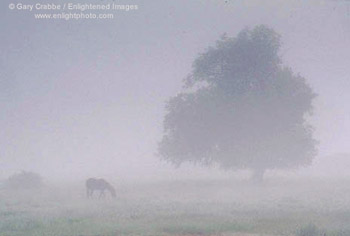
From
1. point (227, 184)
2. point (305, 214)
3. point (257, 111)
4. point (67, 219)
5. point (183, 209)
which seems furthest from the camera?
point (227, 184)

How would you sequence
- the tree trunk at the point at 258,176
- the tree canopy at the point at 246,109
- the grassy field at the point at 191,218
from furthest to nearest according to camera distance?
1. the tree trunk at the point at 258,176
2. the tree canopy at the point at 246,109
3. the grassy field at the point at 191,218

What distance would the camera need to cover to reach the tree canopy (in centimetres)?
4741

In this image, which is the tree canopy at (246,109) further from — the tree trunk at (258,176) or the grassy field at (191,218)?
the grassy field at (191,218)

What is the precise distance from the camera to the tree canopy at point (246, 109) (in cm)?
4741

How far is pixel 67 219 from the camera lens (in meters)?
24.4

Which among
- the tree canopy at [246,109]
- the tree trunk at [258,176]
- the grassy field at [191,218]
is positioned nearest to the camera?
the grassy field at [191,218]

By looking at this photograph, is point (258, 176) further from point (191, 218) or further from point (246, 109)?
point (191, 218)

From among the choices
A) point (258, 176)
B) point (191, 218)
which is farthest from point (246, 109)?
point (191, 218)

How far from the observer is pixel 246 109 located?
47812mm

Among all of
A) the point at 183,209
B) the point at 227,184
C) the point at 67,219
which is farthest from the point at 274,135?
the point at 67,219

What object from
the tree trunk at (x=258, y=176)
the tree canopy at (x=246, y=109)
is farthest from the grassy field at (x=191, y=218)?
the tree trunk at (x=258, y=176)

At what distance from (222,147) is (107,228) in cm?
2845

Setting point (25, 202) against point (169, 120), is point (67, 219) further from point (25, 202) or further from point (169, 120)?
point (169, 120)

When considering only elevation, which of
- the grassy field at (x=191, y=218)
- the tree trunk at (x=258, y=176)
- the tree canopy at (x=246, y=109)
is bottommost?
the grassy field at (x=191, y=218)
